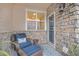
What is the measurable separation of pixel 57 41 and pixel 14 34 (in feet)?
2.11

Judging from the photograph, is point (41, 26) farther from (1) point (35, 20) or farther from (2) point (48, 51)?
(2) point (48, 51)

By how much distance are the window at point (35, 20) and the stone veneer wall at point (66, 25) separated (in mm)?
138

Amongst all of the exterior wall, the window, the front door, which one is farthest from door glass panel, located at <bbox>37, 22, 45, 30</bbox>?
the exterior wall

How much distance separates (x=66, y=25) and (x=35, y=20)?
0.47 m

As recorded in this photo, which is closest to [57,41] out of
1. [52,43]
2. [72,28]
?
[52,43]

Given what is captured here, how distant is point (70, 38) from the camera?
244 cm

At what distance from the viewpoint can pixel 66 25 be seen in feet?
8.14

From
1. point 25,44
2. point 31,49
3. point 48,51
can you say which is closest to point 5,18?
point 25,44

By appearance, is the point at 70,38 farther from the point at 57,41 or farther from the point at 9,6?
the point at 9,6

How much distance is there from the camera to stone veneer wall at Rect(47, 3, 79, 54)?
2412 mm

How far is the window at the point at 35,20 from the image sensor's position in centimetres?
254

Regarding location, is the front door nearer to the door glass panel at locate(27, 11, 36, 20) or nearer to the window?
the window

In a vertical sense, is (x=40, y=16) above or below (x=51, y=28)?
above

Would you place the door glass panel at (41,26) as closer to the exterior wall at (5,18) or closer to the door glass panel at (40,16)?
the door glass panel at (40,16)
